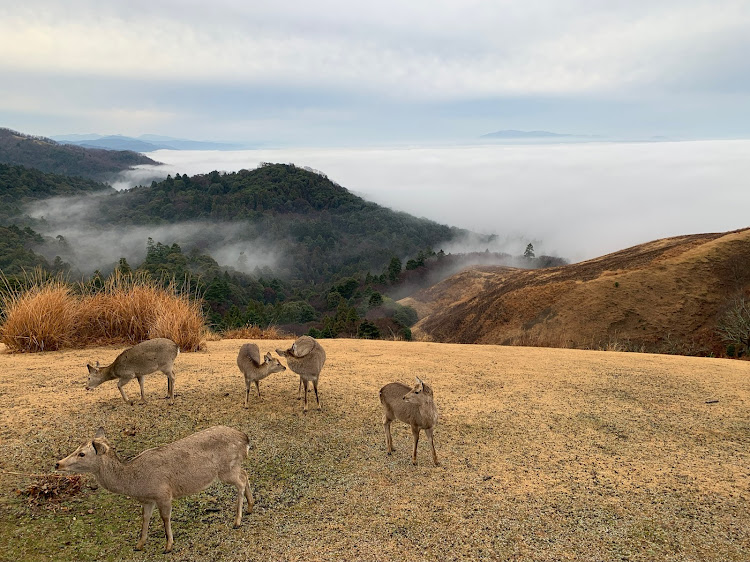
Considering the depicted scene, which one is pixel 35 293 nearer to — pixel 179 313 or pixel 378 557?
pixel 179 313

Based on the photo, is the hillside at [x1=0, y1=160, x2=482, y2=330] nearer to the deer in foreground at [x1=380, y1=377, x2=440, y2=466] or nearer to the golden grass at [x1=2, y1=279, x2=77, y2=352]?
the golden grass at [x1=2, y1=279, x2=77, y2=352]

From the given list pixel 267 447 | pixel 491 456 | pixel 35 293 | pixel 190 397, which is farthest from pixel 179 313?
pixel 491 456

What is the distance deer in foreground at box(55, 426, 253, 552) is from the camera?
4121 mm

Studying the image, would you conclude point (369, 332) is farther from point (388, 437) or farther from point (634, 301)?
point (388, 437)

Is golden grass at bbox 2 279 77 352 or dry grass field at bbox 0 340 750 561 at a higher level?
golden grass at bbox 2 279 77 352

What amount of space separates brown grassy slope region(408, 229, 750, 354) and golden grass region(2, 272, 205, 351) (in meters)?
16.1

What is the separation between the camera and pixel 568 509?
4844 millimetres

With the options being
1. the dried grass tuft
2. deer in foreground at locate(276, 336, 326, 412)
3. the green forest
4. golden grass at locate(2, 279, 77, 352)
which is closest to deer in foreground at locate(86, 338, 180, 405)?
deer in foreground at locate(276, 336, 326, 412)

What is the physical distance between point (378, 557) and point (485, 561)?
0.92m

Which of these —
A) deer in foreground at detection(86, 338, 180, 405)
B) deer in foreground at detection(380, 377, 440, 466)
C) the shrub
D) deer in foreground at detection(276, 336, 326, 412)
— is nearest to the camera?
deer in foreground at detection(380, 377, 440, 466)

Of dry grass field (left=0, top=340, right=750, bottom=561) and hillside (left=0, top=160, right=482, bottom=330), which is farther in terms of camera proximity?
hillside (left=0, top=160, right=482, bottom=330)

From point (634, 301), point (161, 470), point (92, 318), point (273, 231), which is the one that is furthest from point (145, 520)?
point (273, 231)

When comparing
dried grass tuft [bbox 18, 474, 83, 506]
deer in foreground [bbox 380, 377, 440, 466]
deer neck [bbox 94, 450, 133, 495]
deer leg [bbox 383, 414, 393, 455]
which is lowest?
dried grass tuft [bbox 18, 474, 83, 506]

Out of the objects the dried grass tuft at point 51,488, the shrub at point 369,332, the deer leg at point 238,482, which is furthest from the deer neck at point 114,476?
the shrub at point 369,332
